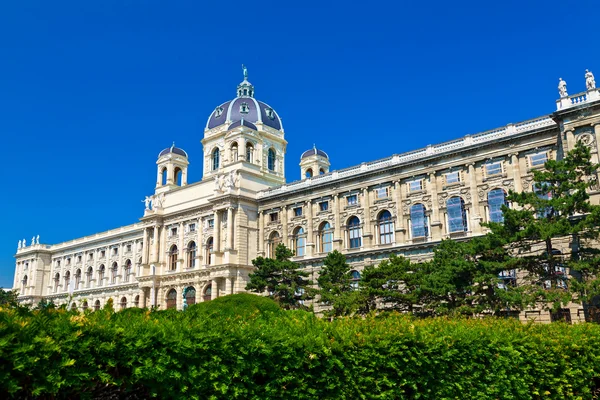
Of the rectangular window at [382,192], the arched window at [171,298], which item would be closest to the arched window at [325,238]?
the rectangular window at [382,192]

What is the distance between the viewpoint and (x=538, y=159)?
35062mm

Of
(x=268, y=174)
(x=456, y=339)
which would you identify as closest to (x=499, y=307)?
(x=456, y=339)

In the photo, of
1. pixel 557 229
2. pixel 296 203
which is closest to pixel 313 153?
pixel 296 203

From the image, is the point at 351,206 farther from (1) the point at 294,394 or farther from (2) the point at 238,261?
(1) the point at 294,394

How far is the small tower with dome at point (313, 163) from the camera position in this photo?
206 ft

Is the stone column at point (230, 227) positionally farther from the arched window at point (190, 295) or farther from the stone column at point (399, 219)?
the stone column at point (399, 219)

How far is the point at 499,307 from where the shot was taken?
26328 millimetres

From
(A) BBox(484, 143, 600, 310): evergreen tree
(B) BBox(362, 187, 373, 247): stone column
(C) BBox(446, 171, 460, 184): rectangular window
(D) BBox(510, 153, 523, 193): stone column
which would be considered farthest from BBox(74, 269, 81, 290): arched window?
(A) BBox(484, 143, 600, 310): evergreen tree

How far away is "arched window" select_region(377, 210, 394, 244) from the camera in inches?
1660

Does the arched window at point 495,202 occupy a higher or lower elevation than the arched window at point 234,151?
lower

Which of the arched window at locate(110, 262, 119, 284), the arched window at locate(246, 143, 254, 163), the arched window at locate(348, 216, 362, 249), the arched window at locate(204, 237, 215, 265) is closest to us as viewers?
the arched window at locate(348, 216, 362, 249)

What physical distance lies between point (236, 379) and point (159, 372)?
1445 millimetres

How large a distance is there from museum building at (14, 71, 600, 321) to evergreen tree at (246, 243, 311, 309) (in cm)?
549

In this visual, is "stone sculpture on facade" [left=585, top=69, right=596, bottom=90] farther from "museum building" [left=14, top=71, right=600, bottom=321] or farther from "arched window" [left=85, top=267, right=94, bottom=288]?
"arched window" [left=85, top=267, right=94, bottom=288]
